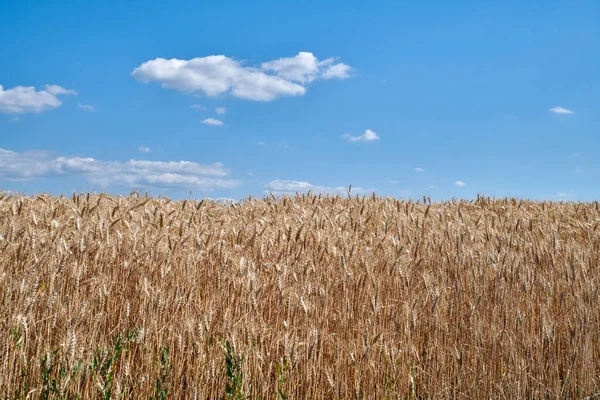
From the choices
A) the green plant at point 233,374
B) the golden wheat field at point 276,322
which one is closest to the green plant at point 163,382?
the golden wheat field at point 276,322

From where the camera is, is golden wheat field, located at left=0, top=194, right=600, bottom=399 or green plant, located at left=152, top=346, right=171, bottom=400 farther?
golden wheat field, located at left=0, top=194, right=600, bottom=399

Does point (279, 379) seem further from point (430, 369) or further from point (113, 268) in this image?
point (113, 268)

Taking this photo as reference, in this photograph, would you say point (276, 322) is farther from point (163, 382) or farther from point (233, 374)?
point (163, 382)

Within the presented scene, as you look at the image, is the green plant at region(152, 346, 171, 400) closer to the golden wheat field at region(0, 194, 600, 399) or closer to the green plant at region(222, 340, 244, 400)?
the golden wheat field at region(0, 194, 600, 399)

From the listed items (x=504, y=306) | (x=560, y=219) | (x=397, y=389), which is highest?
(x=560, y=219)

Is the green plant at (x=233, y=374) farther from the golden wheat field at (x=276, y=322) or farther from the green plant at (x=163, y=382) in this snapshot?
the green plant at (x=163, y=382)

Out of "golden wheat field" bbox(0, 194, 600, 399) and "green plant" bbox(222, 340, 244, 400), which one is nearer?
"green plant" bbox(222, 340, 244, 400)

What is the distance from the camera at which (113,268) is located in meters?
4.14

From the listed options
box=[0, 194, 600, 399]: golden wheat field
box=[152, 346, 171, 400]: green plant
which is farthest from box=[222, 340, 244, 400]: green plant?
box=[152, 346, 171, 400]: green plant

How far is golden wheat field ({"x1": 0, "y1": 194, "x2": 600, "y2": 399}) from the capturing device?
2.63 meters

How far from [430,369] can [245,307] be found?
137 cm

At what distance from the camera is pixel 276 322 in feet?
10.8

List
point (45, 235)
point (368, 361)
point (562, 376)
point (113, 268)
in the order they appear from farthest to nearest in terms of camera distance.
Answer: point (45, 235), point (113, 268), point (562, 376), point (368, 361)

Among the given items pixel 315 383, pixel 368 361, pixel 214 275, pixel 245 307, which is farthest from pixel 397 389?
pixel 214 275
